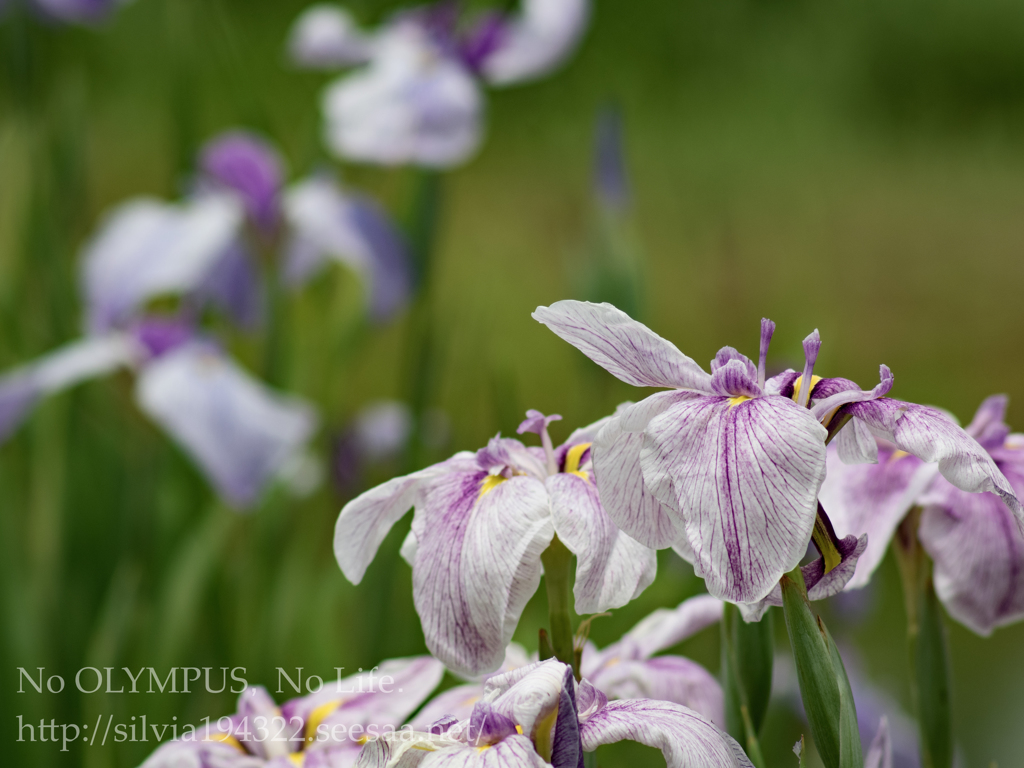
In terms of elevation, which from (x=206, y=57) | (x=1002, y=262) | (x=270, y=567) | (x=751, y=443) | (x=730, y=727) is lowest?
(x=1002, y=262)

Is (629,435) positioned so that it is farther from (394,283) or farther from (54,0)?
(54,0)

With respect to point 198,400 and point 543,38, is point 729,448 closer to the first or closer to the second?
point 198,400

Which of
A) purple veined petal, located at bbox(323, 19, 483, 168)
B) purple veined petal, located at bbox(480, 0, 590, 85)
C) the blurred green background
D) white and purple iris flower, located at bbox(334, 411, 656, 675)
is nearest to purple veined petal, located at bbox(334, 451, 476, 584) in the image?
white and purple iris flower, located at bbox(334, 411, 656, 675)

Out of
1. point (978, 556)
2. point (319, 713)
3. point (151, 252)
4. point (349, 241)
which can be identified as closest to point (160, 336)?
point (151, 252)

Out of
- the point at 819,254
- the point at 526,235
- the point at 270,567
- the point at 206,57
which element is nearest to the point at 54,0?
the point at 206,57

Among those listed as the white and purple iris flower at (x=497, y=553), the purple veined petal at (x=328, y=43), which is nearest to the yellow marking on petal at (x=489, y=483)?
the white and purple iris flower at (x=497, y=553)

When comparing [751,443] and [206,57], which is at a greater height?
[206,57]
